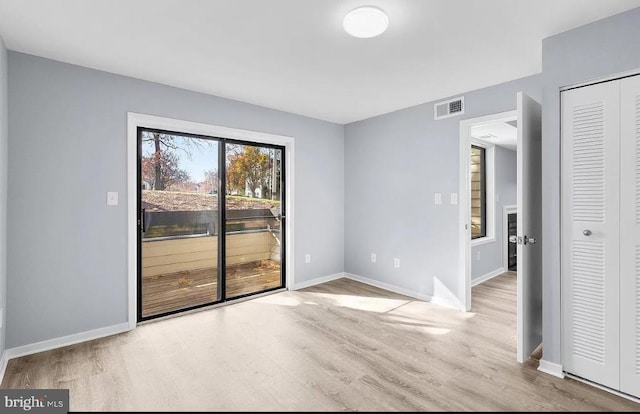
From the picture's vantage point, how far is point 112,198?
9.29ft

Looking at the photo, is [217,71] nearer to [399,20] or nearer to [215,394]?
[399,20]

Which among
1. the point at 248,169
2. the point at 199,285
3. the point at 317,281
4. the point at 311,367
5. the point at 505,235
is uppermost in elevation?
the point at 248,169

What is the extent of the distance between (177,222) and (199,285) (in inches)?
30.5

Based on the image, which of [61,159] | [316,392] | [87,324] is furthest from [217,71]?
[316,392]

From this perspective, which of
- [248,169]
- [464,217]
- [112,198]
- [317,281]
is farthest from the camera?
[317,281]

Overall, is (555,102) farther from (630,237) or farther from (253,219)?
(253,219)

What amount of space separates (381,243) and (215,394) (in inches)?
112

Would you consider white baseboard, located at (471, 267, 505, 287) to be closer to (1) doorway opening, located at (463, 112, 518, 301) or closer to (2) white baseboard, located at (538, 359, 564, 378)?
(1) doorway opening, located at (463, 112, 518, 301)

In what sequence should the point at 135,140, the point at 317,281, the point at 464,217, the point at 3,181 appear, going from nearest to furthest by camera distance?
1. the point at 3,181
2. the point at 135,140
3. the point at 464,217
4. the point at 317,281

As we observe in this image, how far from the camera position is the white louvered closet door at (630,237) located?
187cm

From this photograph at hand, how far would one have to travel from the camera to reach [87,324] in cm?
271

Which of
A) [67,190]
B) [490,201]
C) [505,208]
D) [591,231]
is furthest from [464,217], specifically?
[67,190]

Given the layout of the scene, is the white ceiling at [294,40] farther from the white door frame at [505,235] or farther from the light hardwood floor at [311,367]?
the white door frame at [505,235]

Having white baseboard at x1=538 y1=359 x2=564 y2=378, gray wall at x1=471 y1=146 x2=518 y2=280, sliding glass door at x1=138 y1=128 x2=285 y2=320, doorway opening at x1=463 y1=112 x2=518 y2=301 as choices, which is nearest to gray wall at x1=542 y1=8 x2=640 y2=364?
white baseboard at x1=538 y1=359 x2=564 y2=378
